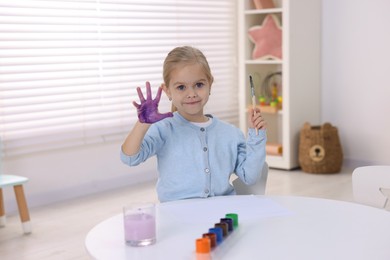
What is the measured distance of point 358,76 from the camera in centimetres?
421

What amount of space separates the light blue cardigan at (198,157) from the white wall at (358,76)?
8.58ft

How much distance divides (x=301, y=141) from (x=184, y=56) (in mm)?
2581

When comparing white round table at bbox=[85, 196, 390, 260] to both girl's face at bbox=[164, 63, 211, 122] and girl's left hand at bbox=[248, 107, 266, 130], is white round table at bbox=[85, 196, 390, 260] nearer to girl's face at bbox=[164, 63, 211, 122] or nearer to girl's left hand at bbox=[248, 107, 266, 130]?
girl's left hand at bbox=[248, 107, 266, 130]

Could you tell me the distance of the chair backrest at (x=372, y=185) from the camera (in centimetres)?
175

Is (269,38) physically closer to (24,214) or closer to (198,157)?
(24,214)

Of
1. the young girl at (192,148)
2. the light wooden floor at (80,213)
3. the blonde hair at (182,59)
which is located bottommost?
the light wooden floor at (80,213)

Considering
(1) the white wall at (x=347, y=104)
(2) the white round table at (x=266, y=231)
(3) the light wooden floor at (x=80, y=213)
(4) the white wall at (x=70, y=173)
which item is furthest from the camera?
(1) the white wall at (x=347, y=104)

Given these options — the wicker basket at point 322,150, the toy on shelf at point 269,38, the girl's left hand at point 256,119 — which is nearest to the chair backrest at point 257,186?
the girl's left hand at point 256,119

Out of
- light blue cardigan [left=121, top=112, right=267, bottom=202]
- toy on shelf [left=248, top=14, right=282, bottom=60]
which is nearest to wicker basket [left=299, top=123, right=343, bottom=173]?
toy on shelf [left=248, top=14, right=282, bottom=60]

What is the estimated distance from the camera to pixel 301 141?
414 centimetres

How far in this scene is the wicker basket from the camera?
4.05 meters

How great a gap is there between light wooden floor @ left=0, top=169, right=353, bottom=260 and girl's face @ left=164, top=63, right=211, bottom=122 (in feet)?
3.63

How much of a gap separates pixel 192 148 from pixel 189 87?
174 mm

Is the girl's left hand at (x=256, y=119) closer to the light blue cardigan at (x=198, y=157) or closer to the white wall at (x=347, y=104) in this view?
the light blue cardigan at (x=198, y=157)
